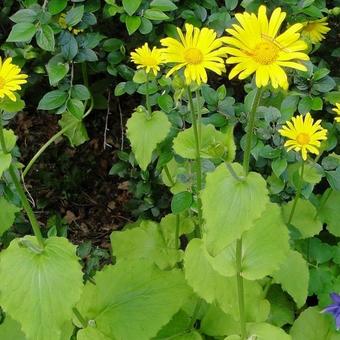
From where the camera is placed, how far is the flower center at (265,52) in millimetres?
990

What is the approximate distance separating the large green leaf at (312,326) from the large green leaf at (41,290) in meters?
0.75

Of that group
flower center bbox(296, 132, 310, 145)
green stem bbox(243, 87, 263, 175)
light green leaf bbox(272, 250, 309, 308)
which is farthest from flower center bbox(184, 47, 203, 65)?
light green leaf bbox(272, 250, 309, 308)

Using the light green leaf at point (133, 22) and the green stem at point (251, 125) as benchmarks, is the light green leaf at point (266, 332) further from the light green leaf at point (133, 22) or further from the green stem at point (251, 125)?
the light green leaf at point (133, 22)

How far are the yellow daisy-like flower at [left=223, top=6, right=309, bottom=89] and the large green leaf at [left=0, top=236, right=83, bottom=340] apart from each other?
0.56 metres

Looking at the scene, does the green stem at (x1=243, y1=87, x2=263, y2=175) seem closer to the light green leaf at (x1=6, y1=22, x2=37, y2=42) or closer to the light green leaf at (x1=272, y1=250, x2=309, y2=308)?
the light green leaf at (x1=272, y1=250, x2=309, y2=308)

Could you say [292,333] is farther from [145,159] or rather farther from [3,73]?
[3,73]

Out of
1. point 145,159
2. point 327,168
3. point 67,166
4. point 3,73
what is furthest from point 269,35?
point 67,166

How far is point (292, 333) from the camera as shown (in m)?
1.75

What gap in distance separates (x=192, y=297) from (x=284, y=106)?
23.3 inches

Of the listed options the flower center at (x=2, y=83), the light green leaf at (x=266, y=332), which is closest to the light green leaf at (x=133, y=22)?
the flower center at (x=2, y=83)

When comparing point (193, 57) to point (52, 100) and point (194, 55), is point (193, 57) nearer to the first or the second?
point (194, 55)

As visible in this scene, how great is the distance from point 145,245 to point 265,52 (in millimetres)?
1021

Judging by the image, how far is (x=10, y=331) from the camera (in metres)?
1.70

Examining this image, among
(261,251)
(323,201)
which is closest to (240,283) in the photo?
(261,251)
